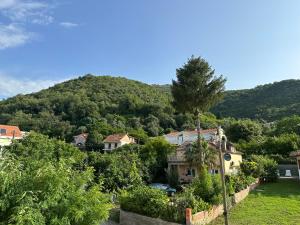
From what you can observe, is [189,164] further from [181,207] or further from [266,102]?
[266,102]

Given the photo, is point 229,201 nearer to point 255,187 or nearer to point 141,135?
point 255,187

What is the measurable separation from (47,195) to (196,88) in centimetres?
2401

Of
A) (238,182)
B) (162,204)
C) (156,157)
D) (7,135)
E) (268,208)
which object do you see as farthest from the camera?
(7,135)

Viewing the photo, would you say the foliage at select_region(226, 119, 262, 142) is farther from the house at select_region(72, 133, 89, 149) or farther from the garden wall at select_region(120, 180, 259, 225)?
the garden wall at select_region(120, 180, 259, 225)

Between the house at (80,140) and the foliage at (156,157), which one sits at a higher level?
the house at (80,140)

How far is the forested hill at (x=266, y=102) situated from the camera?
9338cm

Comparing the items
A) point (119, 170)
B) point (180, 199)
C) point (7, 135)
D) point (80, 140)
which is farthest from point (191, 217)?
point (80, 140)

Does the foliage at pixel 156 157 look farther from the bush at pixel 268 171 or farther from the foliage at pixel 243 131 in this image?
the foliage at pixel 243 131

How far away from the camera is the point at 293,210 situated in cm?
2300

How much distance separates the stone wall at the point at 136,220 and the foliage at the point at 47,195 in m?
6.40

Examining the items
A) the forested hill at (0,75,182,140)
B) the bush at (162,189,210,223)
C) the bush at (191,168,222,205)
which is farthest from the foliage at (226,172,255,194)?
the forested hill at (0,75,182,140)

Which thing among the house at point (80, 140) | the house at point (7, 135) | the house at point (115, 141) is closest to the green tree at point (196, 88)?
the house at point (7, 135)

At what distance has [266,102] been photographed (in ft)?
331

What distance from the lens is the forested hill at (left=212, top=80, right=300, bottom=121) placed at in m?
93.4
